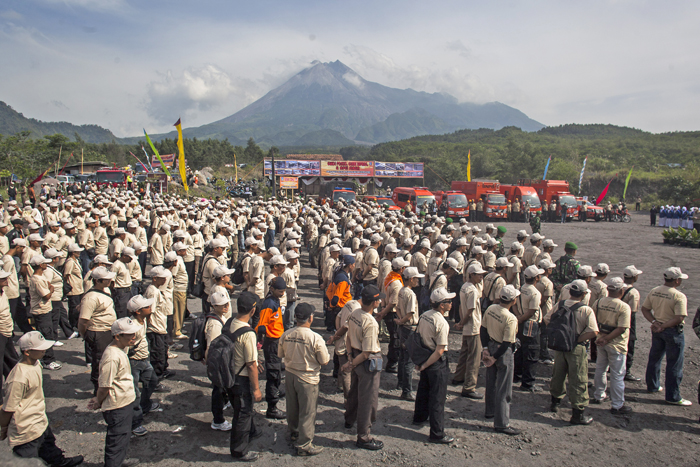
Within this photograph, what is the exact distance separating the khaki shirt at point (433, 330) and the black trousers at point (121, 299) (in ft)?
15.9

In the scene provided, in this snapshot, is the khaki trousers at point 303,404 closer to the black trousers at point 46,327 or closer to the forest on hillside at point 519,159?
the black trousers at point 46,327

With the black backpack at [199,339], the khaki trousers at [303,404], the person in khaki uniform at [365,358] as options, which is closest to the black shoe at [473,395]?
the person in khaki uniform at [365,358]

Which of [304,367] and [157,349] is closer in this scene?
[304,367]

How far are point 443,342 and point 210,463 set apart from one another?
8.94ft

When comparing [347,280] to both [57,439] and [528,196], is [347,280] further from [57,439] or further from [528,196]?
[528,196]

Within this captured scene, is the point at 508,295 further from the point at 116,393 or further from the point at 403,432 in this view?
the point at 116,393

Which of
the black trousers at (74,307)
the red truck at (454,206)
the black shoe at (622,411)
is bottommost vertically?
the black shoe at (622,411)

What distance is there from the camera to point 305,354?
4.38m

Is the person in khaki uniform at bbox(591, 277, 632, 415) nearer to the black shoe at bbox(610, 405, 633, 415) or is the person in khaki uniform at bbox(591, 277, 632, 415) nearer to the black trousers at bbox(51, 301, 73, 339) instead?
the black shoe at bbox(610, 405, 633, 415)

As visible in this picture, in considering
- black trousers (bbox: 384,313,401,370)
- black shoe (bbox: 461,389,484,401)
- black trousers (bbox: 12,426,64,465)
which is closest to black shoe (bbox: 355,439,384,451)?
black shoe (bbox: 461,389,484,401)

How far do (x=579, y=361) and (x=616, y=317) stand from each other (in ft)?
2.74

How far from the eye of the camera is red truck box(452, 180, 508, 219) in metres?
28.5

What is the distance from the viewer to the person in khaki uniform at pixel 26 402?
12.0 feet

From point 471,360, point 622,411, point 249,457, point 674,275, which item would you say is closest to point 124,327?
point 249,457
